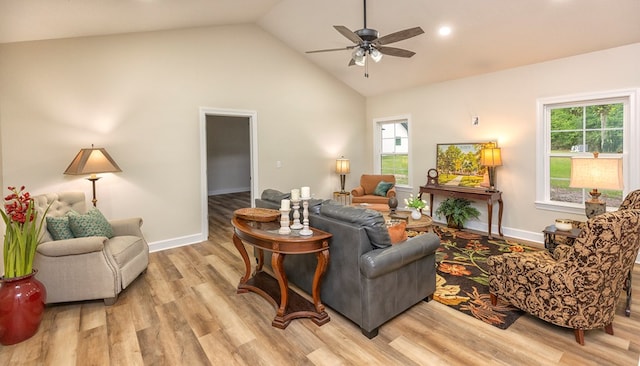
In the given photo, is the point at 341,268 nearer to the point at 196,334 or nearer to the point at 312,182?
the point at 196,334

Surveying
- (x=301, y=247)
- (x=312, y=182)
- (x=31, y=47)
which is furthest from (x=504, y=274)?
(x=31, y=47)

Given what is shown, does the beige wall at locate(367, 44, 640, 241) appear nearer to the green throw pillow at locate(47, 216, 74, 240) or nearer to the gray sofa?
the gray sofa

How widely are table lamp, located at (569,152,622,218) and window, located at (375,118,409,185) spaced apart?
141 inches

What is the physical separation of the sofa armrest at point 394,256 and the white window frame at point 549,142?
2.92 meters

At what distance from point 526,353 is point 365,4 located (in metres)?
4.08

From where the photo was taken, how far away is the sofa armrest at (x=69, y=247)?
2.83 metres

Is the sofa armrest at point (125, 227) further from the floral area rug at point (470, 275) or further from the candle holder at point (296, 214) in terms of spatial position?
the floral area rug at point (470, 275)

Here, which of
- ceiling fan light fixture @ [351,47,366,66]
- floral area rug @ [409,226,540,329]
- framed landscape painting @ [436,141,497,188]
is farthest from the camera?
framed landscape painting @ [436,141,497,188]

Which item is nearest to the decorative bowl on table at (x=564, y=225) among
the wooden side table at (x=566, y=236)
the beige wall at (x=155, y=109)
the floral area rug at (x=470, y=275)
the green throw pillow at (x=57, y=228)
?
the wooden side table at (x=566, y=236)

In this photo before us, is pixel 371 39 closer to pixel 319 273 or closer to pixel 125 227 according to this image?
pixel 319 273

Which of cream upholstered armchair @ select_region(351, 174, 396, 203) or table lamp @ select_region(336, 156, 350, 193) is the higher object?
table lamp @ select_region(336, 156, 350, 193)

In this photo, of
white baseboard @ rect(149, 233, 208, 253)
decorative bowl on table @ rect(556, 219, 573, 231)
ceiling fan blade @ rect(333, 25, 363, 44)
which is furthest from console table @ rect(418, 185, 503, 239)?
white baseboard @ rect(149, 233, 208, 253)

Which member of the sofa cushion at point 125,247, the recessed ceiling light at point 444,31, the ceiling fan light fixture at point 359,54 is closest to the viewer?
the sofa cushion at point 125,247

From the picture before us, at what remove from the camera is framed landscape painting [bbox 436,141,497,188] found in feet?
17.2
